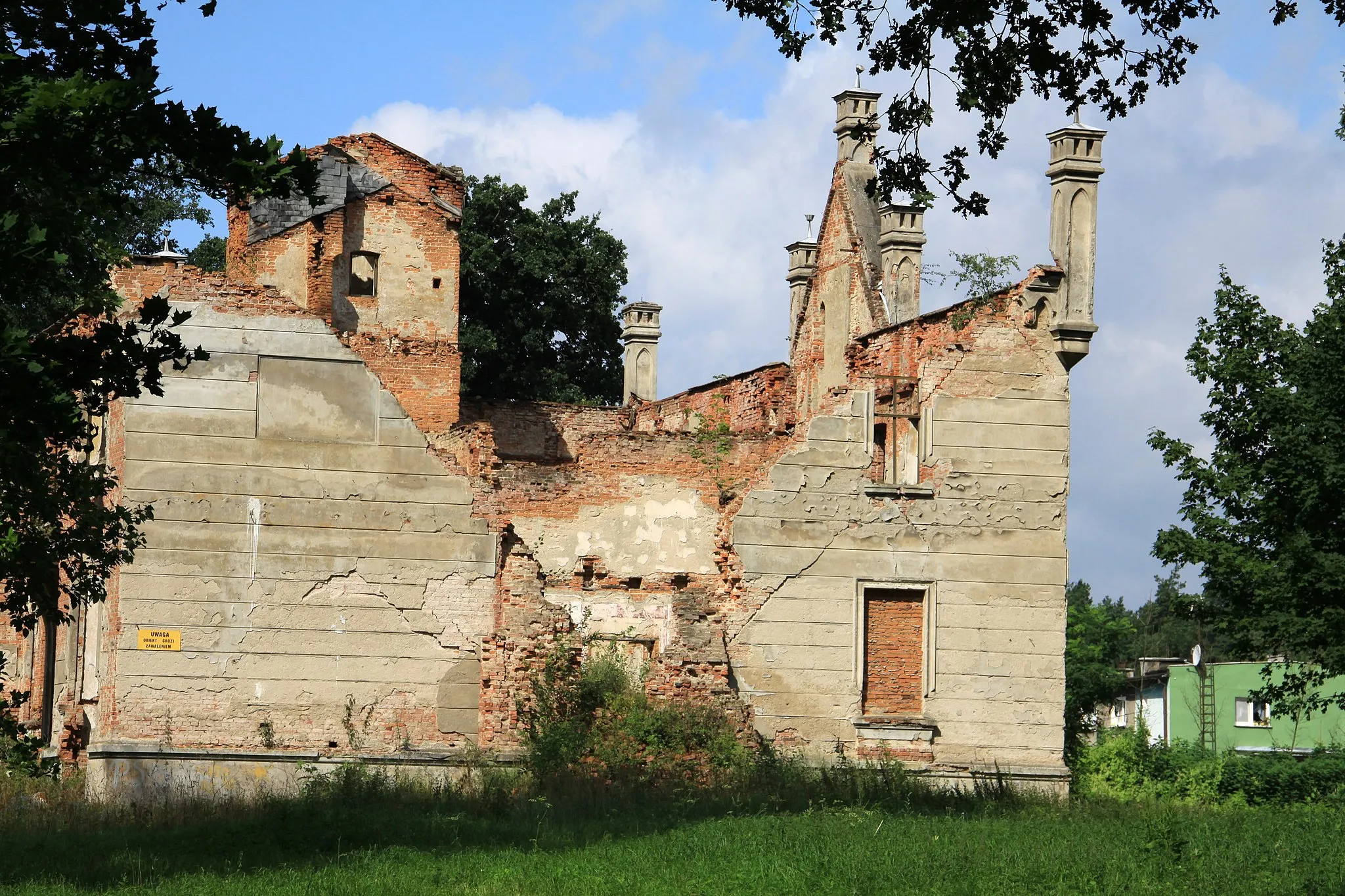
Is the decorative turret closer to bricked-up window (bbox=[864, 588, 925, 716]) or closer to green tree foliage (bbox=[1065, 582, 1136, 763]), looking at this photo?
bricked-up window (bbox=[864, 588, 925, 716])

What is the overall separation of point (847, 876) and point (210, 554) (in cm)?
974

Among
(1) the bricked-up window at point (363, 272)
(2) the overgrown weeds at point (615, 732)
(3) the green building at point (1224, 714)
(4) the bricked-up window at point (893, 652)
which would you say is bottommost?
(3) the green building at point (1224, 714)

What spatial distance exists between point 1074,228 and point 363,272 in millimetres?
10407

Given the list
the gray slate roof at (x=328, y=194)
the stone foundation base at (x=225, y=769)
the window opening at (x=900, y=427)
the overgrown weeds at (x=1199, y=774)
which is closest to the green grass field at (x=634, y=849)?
the stone foundation base at (x=225, y=769)

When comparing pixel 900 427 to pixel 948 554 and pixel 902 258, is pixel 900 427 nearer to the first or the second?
pixel 948 554

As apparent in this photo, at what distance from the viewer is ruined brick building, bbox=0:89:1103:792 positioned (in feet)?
65.1

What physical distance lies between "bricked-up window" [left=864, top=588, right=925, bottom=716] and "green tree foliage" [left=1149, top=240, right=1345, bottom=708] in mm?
8179

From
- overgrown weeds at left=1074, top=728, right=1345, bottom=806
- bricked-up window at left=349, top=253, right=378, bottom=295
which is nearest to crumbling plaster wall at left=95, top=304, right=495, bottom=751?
bricked-up window at left=349, top=253, right=378, bottom=295

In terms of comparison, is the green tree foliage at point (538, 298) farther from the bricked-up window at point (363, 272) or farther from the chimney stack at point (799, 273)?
the bricked-up window at point (363, 272)

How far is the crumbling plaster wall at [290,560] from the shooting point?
64.6 feet

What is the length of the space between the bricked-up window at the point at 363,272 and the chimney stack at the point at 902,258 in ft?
26.7

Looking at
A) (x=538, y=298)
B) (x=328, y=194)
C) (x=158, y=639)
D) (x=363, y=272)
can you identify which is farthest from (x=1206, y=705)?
(x=158, y=639)

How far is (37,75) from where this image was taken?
505 inches

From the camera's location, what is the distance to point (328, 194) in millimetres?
25031
